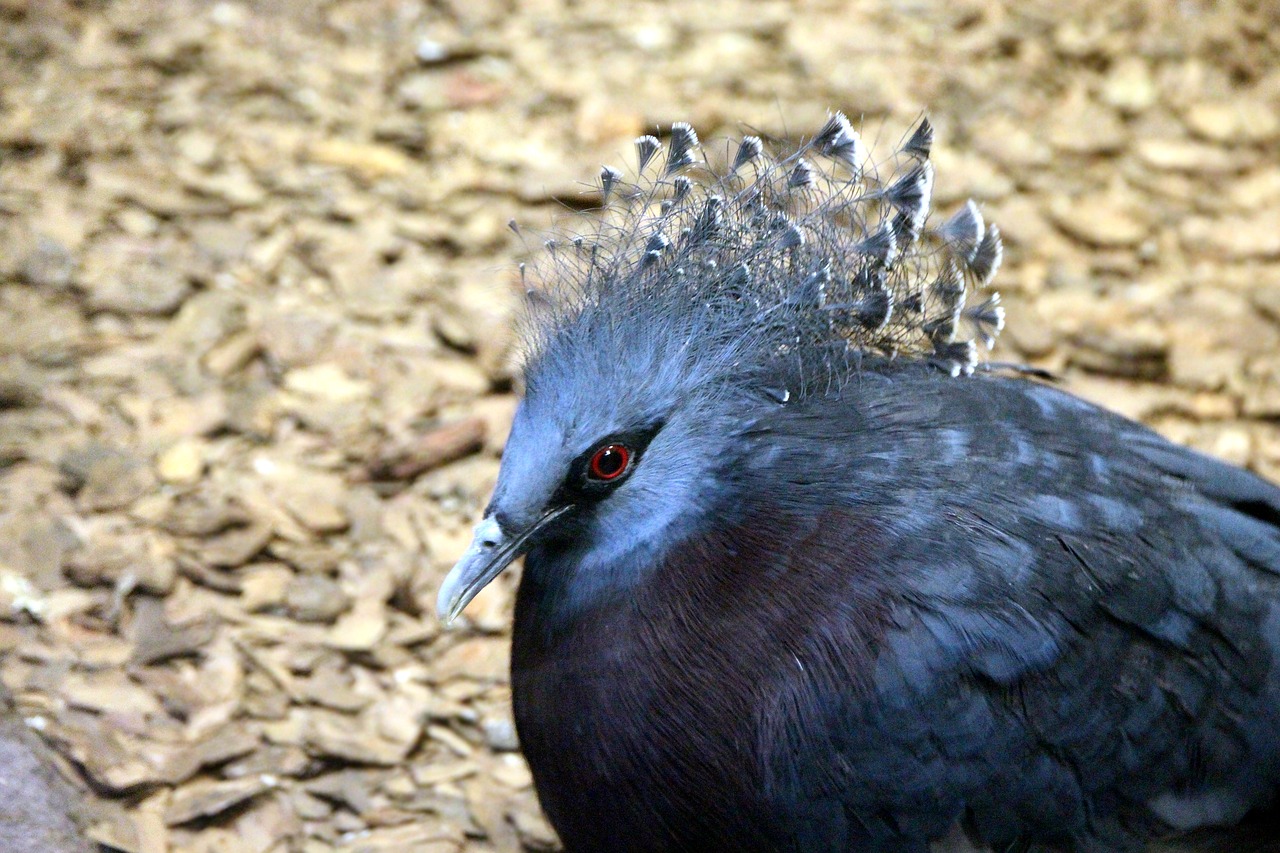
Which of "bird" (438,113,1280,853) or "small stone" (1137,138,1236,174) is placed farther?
"small stone" (1137,138,1236,174)

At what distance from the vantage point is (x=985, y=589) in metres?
2.07

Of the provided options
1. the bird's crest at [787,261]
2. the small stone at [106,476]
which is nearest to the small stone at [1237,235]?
the bird's crest at [787,261]

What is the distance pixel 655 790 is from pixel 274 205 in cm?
257

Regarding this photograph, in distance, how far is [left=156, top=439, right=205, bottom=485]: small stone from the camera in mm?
3232

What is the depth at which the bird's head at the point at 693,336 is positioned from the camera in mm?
2201

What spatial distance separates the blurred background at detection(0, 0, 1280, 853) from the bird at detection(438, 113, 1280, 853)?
1.77 feet

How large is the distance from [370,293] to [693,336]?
1805 mm

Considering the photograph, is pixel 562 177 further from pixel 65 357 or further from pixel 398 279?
pixel 65 357

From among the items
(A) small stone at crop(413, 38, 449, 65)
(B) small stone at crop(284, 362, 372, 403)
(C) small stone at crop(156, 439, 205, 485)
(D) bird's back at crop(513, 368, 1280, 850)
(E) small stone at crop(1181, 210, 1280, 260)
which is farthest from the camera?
(A) small stone at crop(413, 38, 449, 65)

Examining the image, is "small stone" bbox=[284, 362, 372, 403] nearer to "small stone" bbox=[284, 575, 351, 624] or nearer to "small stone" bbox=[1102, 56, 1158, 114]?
"small stone" bbox=[284, 575, 351, 624]

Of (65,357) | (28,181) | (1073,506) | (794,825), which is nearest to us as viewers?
(794,825)


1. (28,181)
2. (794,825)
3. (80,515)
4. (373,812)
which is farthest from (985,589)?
(28,181)

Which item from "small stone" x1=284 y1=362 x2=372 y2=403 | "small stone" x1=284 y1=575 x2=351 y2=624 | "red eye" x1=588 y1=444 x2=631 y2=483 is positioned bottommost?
"small stone" x1=284 y1=575 x2=351 y2=624

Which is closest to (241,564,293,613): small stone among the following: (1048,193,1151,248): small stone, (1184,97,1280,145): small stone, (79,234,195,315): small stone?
(79,234,195,315): small stone
